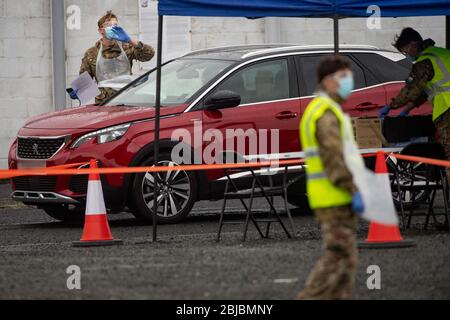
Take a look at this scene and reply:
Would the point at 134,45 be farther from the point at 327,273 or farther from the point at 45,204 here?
the point at 327,273

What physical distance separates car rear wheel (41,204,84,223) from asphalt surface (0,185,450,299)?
0.61 metres

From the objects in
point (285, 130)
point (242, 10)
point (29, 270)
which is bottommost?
point (29, 270)

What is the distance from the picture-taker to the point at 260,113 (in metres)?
14.6

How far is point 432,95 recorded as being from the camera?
44.1 ft

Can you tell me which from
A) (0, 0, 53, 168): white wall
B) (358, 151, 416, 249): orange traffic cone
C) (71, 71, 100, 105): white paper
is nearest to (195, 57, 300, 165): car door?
(71, 71, 100, 105): white paper

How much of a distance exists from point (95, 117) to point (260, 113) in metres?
1.72

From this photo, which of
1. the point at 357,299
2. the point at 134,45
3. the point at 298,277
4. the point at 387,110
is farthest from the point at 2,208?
the point at 357,299

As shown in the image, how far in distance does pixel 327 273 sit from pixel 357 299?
0.58 metres

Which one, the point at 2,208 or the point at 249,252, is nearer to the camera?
the point at 249,252

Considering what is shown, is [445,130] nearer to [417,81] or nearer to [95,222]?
[417,81]

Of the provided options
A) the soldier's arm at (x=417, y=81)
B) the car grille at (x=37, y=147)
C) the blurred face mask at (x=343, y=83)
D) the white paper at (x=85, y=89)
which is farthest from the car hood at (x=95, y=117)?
the blurred face mask at (x=343, y=83)

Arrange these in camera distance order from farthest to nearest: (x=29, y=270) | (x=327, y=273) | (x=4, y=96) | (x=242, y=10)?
1. (x=4, y=96)
2. (x=242, y=10)
3. (x=29, y=270)
4. (x=327, y=273)

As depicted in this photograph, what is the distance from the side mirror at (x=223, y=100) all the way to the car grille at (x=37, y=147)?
1.57 metres

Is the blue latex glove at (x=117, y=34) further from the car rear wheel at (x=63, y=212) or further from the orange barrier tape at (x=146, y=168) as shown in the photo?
the orange barrier tape at (x=146, y=168)
